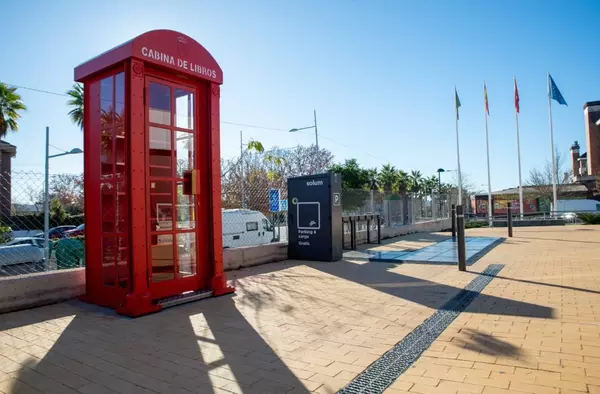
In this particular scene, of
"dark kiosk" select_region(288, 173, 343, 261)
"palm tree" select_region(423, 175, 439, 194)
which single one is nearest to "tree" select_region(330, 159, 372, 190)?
"palm tree" select_region(423, 175, 439, 194)

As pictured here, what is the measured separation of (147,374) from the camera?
345 cm

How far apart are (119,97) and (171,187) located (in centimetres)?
149

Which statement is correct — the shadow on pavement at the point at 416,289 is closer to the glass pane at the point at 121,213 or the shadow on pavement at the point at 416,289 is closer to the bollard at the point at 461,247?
the bollard at the point at 461,247

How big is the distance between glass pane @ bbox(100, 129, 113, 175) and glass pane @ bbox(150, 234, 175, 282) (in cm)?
127

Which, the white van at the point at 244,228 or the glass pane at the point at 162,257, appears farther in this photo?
the white van at the point at 244,228

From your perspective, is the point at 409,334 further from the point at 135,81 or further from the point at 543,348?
the point at 135,81

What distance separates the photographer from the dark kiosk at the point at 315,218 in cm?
1012

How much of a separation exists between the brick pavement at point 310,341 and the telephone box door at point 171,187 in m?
0.61

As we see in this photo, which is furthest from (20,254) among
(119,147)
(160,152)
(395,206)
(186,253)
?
(395,206)

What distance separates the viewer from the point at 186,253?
6211 mm

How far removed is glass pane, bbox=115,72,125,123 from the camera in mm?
5645

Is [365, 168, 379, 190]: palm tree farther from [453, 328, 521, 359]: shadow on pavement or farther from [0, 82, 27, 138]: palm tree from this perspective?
[453, 328, 521, 359]: shadow on pavement

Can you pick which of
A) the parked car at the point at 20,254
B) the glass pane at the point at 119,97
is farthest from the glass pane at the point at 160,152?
the parked car at the point at 20,254

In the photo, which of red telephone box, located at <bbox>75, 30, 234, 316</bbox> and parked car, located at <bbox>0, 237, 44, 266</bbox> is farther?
parked car, located at <bbox>0, 237, 44, 266</bbox>
